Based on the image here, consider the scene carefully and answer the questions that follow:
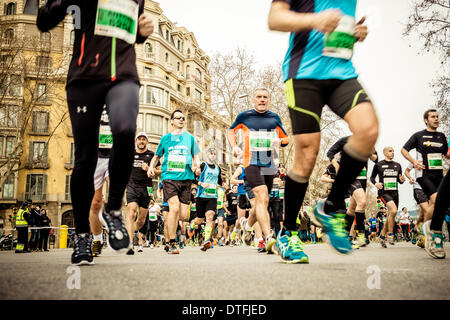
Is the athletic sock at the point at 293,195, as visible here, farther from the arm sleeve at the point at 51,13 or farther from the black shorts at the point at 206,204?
the black shorts at the point at 206,204

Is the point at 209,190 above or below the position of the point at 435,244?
above

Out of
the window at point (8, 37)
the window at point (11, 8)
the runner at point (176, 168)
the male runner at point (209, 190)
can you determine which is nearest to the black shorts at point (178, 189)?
the runner at point (176, 168)

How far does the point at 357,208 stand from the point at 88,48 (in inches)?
321

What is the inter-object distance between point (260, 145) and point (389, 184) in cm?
533

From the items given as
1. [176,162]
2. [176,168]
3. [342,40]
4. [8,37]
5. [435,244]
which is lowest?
[435,244]

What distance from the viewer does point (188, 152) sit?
797cm

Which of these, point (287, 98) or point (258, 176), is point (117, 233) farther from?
point (258, 176)

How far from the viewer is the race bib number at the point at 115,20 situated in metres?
3.16

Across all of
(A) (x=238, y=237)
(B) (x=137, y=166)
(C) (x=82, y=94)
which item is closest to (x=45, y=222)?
(A) (x=238, y=237)

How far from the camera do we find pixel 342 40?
3160 mm

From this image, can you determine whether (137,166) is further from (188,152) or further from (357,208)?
(357,208)

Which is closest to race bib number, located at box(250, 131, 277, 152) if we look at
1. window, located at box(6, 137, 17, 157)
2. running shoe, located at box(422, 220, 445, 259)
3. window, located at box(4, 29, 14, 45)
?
running shoe, located at box(422, 220, 445, 259)

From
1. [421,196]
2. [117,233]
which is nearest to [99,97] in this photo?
[117,233]

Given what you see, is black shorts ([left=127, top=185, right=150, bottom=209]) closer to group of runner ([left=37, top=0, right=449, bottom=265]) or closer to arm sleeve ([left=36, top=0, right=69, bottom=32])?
group of runner ([left=37, top=0, right=449, bottom=265])
